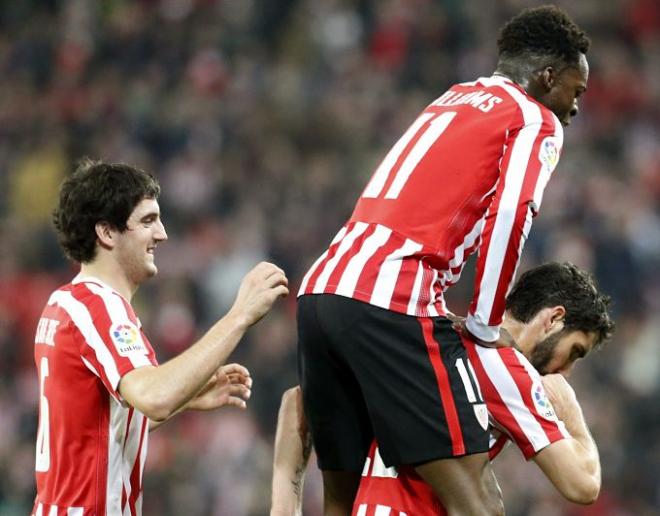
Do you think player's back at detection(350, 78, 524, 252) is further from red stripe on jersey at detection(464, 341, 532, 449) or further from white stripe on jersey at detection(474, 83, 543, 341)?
red stripe on jersey at detection(464, 341, 532, 449)

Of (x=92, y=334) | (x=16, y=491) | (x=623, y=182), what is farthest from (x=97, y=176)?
(x=623, y=182)

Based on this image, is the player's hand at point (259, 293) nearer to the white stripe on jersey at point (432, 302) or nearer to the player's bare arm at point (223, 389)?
the white stripe on jersey at point (432, 302)

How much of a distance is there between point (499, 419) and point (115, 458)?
4.06 feet

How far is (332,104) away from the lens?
12.2 metres

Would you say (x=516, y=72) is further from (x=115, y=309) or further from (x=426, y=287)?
(x=115, y=309)

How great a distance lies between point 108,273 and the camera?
14.3 feet

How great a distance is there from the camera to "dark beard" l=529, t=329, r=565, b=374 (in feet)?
14.9

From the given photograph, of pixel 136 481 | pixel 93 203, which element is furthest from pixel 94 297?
pixel 136 481

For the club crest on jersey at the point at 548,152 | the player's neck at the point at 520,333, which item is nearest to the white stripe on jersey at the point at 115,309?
the player's neck at the point at 520,333

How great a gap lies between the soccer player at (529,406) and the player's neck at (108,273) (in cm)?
76

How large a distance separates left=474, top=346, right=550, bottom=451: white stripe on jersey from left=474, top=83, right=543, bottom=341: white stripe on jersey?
7 centimetres

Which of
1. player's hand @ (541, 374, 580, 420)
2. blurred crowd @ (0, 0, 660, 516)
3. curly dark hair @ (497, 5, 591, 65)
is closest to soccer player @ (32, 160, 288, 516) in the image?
player's hand @ (541, 374, 580, 420)

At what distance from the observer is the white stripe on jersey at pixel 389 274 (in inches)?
160

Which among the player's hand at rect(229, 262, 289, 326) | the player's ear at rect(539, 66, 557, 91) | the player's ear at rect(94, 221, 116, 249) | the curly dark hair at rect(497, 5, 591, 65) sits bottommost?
the player's hand at rect(229, 262, 289, 326)
